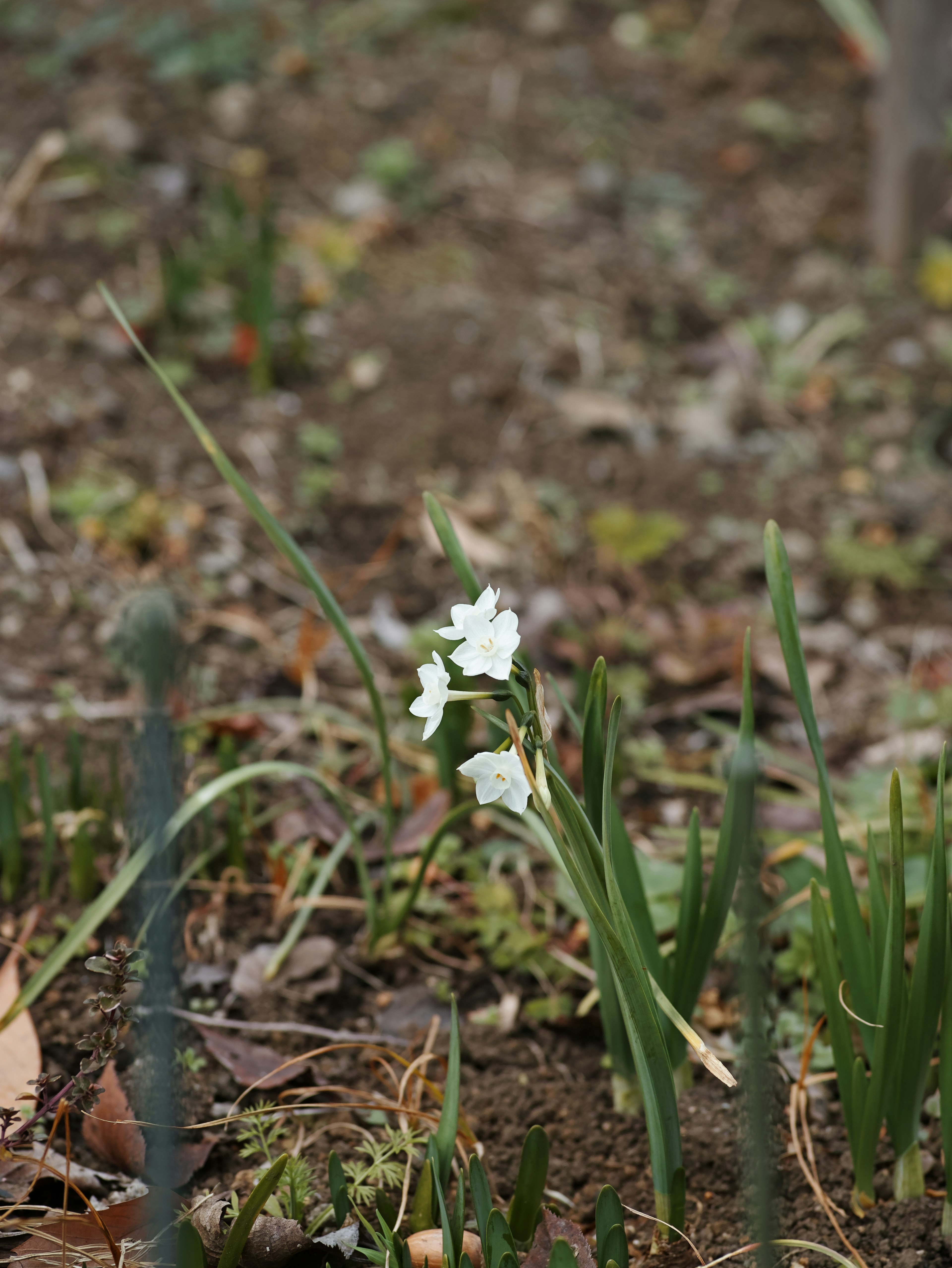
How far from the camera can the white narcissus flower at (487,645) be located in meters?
0.95

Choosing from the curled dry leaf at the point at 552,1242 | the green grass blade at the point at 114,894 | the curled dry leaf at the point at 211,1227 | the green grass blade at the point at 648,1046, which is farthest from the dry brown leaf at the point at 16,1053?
the green grass blade at the point at 648,1046

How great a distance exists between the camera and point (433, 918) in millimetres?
1682

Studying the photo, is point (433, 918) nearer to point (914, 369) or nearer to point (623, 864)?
point (623, 864)

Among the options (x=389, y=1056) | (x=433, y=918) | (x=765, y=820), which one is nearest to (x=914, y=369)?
(x=765, y=820)

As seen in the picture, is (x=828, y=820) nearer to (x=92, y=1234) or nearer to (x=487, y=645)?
(x=487, y=645)

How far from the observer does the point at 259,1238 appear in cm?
110

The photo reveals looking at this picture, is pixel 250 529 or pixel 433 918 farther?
pixel 250 529

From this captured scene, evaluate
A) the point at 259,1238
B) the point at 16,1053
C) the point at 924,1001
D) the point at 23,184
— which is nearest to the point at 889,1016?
the point at 924,1001

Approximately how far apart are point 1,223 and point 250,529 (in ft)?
4.27

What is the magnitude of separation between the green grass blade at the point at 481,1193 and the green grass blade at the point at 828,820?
455mm

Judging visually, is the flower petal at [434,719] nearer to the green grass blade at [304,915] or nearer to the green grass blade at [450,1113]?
the green grass blade at [450,1113]

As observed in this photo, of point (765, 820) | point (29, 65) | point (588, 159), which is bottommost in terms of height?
point (765, 820)

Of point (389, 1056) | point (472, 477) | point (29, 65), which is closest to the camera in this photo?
point (389, 1056)

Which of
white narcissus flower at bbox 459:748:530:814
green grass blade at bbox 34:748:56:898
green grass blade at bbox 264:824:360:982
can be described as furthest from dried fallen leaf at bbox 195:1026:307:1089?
white narcissus flower at bbox 459:748:530:814
